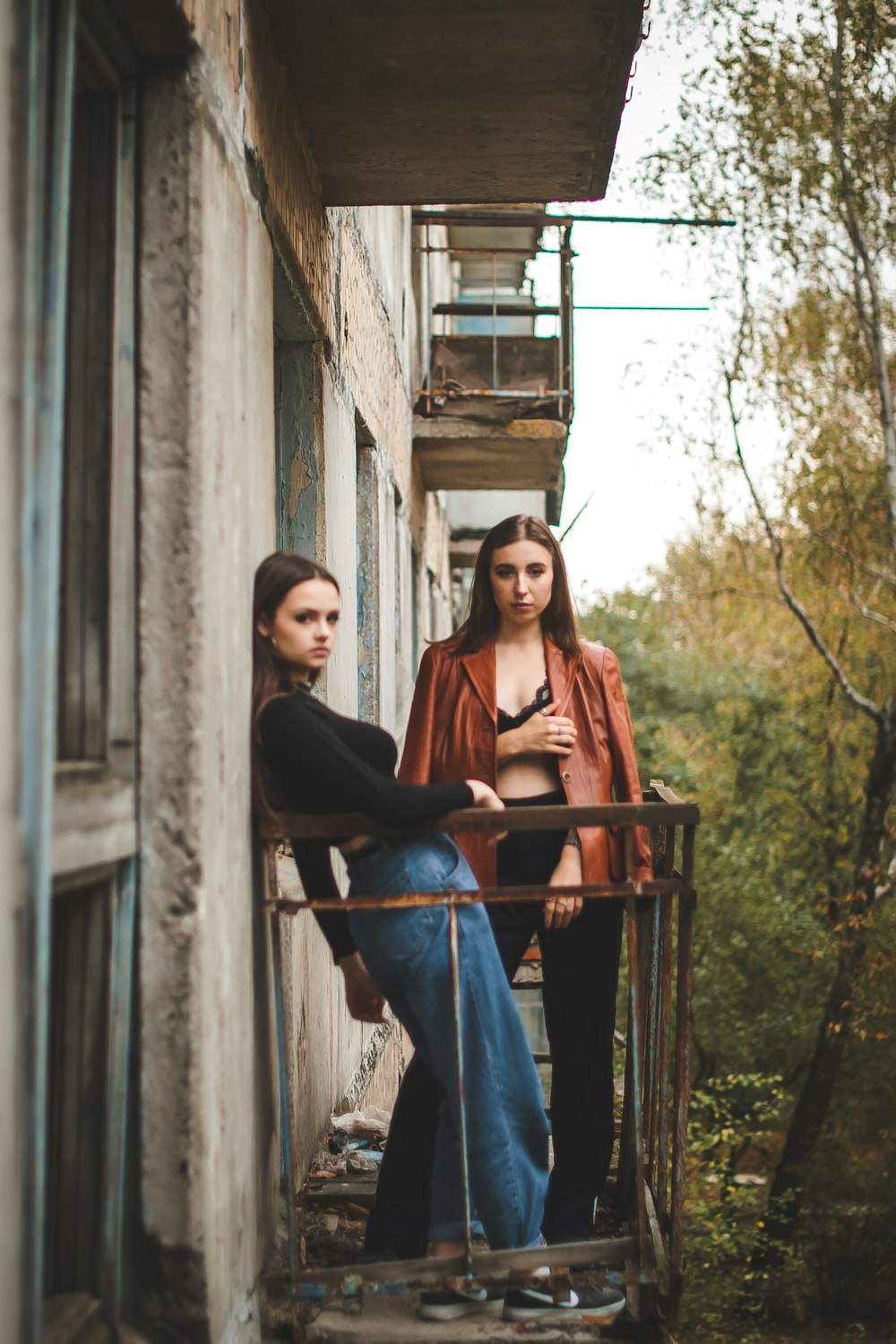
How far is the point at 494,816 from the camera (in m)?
2.75

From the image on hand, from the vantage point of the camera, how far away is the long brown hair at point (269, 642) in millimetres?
2793

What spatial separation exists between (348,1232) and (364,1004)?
70cm

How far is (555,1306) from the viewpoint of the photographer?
9.05 feet

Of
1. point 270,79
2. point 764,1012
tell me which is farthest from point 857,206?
point 270,79

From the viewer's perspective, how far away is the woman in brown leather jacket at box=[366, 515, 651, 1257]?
2.98 metres

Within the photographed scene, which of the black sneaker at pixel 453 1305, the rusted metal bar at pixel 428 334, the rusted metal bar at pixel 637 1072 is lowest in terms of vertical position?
the black sneaker at pixel 453 1305

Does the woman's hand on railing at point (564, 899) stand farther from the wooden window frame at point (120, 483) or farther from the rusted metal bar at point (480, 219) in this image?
the rusted metal bar at point (480, 219)

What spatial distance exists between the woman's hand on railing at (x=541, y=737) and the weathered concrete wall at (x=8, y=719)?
1.70 meters

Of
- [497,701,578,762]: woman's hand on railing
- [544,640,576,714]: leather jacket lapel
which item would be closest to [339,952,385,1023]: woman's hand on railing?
[497,701,578,762]: woman's hand on railing

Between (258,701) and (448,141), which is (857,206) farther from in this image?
(258,701)

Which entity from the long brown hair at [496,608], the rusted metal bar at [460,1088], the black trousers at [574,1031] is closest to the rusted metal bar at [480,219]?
the long brown hair at [496,608]

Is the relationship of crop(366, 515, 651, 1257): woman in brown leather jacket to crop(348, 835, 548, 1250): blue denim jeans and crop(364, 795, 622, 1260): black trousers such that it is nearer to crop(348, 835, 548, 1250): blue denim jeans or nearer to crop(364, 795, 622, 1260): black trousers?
crop(364, 795, 622, 1260): black trousers

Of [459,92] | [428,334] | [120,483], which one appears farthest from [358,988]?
[428,334]

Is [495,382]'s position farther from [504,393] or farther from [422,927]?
[422,927]
